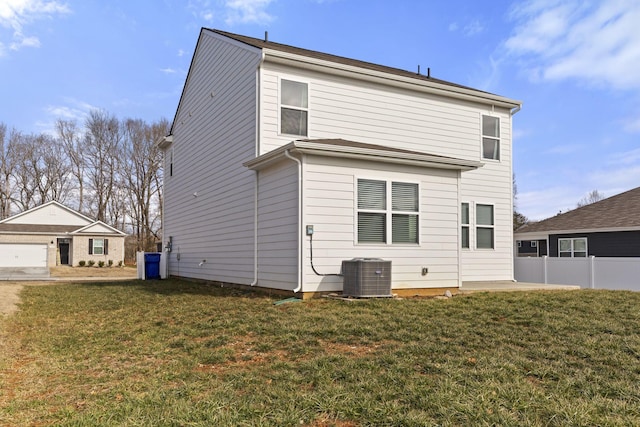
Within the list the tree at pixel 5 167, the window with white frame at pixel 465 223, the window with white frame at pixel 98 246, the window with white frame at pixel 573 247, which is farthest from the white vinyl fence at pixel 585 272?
the tree at pixel 5 167

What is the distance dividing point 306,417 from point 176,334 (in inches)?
135

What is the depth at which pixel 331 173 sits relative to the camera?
342 inches

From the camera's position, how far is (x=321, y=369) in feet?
13.1

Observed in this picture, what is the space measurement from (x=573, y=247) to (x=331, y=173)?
1540cm

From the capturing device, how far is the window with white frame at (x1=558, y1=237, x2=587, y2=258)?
19.0 metres

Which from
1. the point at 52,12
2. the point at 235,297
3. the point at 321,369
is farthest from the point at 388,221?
the point at 52,12

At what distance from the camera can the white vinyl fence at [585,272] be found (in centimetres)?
1310

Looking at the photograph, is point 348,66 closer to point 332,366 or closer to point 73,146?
point 332,366

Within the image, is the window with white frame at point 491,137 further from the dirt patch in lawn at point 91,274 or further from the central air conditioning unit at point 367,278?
the dirt patch in lawn at point 91,274

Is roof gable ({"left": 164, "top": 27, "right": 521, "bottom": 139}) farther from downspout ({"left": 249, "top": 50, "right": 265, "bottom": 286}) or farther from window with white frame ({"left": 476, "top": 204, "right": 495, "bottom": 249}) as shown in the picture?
window with white frame ({"left": 476, "top": 204, "right": 495, "bottom": 249})

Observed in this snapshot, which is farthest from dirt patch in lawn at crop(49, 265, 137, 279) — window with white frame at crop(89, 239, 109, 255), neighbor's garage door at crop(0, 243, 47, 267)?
window with white frame at crop(89, 239, 109, 255)

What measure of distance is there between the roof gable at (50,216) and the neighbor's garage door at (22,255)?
14215 millimetres

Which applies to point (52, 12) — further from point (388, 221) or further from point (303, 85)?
point (388, 221)

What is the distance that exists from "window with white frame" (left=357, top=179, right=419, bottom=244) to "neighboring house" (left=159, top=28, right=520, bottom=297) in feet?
0.07
